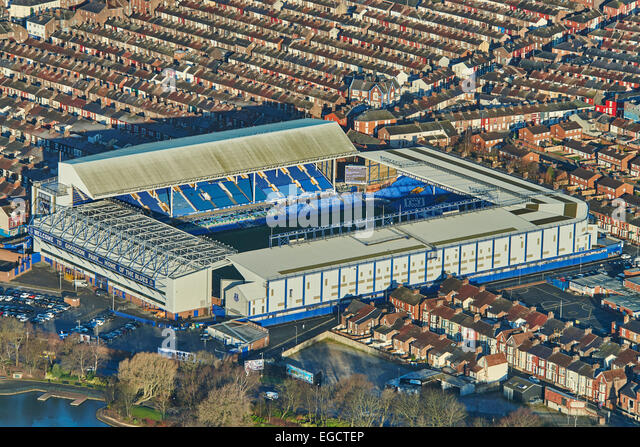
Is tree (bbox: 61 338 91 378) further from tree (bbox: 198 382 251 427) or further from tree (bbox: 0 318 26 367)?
tree (bbox: 198 382 251 427)

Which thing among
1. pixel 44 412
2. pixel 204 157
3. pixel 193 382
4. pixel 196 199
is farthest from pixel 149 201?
pixel 44 412

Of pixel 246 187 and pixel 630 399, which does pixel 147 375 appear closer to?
pixel 630 399

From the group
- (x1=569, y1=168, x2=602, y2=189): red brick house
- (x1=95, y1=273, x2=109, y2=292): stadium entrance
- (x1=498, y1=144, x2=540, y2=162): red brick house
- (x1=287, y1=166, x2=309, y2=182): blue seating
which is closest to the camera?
(x1=95, y1=273, x2=109, y2=292): stadium entrance

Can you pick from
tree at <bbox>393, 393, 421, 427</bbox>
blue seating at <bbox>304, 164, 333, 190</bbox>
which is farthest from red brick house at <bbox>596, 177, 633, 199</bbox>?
tree at <bbox>393, 393, 421, 427</bbox>

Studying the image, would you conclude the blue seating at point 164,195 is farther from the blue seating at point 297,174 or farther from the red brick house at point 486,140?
the red brick house at point 486,140

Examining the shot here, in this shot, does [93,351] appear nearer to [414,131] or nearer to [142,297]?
[142,297]

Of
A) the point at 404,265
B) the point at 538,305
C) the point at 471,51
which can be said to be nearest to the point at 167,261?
the point at 404,265
